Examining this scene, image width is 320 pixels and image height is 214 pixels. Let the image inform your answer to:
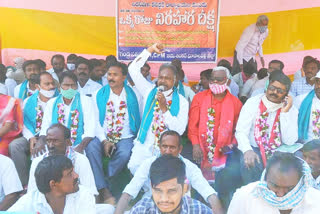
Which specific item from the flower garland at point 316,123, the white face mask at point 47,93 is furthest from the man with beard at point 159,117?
the flower garland at point 316,123

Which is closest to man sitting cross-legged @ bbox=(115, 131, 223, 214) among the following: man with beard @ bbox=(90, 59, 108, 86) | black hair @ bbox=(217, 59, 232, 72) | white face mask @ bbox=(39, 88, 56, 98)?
white face mask @ bbox=(39, 88, 56, 98)

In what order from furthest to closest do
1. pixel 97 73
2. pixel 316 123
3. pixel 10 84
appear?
pixel 97 73 → pixel 10 84 → pixel 316 123

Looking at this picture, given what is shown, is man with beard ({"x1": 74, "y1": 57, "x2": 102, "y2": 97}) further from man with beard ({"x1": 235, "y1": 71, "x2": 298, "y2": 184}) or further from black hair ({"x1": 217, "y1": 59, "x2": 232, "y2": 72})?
man with beard ({"x1": 235, "y1": 71, "x2": 298, "y2": 184})

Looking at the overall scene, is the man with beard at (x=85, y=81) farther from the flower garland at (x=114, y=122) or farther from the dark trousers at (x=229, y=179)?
A: the dark trousers at (x=229, y=179)

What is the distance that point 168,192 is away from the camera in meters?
2.44

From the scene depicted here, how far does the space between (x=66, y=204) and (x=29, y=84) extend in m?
2.90

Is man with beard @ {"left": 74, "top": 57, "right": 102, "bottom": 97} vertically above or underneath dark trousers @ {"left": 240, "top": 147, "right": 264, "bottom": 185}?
A: above

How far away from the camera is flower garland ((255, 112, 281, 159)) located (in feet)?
13.0

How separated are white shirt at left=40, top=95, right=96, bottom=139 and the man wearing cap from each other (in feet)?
3.77

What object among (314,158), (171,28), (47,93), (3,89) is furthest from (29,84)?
(314,158)

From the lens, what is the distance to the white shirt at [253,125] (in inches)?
153

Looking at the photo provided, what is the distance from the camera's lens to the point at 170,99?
14.6 ft

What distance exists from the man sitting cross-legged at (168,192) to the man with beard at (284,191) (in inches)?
14.8

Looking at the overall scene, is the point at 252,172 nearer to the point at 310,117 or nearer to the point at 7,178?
the point at 310,117
